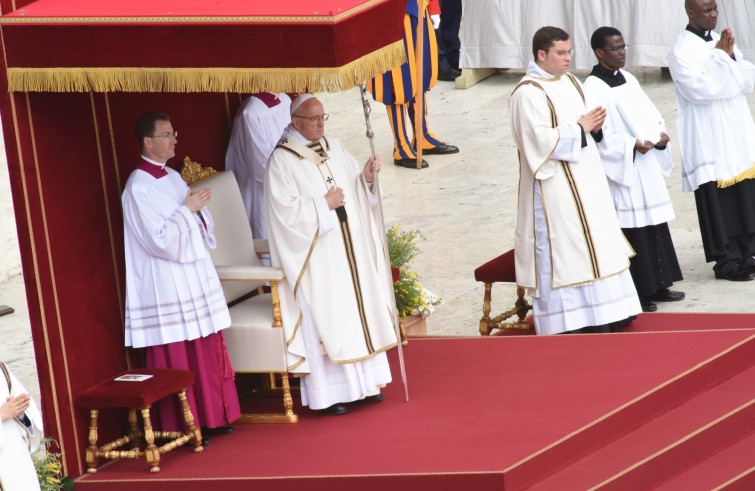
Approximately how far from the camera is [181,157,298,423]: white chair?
783 centimetres

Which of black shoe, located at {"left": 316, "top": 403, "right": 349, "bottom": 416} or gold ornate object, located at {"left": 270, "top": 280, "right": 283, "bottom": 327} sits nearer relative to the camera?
gold ornate object, located at {"left": 270, "top": 280, "right": 283, "bottom": 327}

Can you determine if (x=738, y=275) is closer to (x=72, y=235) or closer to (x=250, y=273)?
(x=250, y=273)

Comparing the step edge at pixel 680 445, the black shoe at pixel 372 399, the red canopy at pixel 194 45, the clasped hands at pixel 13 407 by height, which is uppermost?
the red canopy at pixel 194 45

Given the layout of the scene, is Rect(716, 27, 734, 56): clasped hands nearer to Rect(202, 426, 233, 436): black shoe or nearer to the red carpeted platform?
the red carpeted platform

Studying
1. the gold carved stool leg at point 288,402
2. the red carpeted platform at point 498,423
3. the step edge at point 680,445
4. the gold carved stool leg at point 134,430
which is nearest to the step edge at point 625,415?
the red carpeted platform at point 498,423

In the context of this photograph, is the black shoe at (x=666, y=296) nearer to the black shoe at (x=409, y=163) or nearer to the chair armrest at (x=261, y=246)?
the chair armrest at (x=261, y=246)

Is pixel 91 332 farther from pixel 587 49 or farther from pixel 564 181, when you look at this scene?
pixel 587 49

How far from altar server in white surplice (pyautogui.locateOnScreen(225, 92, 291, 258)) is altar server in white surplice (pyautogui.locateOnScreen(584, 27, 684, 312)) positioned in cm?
186

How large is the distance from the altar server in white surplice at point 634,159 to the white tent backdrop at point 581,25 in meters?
5.49

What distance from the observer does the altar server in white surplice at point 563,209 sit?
8750mm

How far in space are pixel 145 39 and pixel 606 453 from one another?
2.85m

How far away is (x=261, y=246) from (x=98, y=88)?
182 centimetres

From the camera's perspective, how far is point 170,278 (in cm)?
753

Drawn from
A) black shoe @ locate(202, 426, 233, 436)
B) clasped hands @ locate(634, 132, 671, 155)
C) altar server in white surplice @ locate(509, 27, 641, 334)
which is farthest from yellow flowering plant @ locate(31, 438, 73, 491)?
clasped hands @ locate(634, 132, 671, 155)
